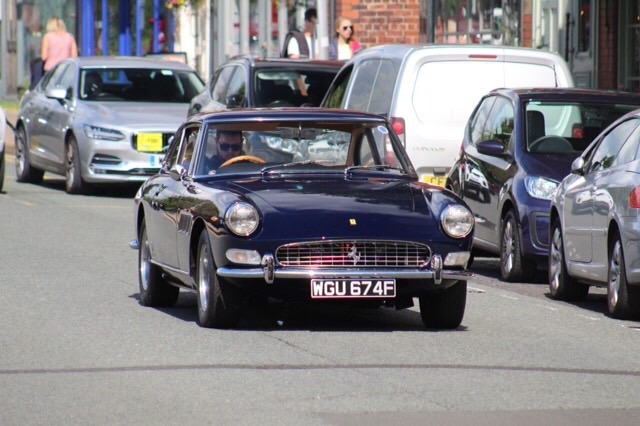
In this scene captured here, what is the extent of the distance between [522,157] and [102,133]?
826 cm

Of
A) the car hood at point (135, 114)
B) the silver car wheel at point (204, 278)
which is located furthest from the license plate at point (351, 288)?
the car hood at point (135, 114)

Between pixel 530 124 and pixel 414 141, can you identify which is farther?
pixel 414 141

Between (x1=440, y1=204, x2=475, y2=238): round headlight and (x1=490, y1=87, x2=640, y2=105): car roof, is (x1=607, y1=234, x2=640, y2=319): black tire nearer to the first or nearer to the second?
(x1=440, y1=204, x2=475, y2=238): round headlight

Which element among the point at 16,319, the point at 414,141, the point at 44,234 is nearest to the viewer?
the point at 16,319

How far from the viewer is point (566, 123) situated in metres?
14.2

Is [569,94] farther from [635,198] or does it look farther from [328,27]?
[328,27]

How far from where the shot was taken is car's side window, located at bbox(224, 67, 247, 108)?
1931cm

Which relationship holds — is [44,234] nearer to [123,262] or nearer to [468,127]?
[123,262]

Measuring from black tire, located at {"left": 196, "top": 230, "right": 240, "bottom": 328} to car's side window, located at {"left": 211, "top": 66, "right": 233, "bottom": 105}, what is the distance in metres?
9.98

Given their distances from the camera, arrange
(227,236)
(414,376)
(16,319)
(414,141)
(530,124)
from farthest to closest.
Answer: (414,141) → (530,124) → (16,319) → (227,236) → (414,376)

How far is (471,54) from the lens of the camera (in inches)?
605

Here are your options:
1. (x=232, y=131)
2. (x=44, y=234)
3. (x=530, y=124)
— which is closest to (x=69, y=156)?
(x=44, y=234)

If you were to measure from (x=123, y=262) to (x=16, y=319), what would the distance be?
3.71 m

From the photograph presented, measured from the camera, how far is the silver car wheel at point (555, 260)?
1235 cm
